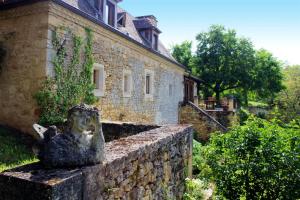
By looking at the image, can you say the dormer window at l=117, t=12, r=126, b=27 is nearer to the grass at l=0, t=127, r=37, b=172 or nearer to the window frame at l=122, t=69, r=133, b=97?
the window frame at l=122, t=69, r=133, b=97

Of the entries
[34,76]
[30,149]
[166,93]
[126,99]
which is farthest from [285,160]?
[166,93]

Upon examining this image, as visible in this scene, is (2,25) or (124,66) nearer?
(2,25)

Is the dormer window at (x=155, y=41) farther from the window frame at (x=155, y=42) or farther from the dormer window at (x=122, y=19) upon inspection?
the dormer window at (x=122, y=19)

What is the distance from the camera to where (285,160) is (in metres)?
4.71

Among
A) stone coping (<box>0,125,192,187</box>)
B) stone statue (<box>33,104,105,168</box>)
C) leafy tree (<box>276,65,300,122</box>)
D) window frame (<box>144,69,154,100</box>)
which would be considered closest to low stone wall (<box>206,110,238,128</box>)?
window frame (<box>144,69,154,100</box>)

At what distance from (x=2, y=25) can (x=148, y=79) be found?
7832 millimetres

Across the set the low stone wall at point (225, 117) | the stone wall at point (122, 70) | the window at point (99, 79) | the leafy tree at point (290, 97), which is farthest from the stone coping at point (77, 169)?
the leafy tree at point (290, 97)

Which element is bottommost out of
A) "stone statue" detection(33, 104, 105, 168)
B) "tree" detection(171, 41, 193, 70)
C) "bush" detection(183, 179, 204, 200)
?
"bush" detection(183, 179, 204, 200)

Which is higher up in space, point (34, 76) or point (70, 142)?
point (34, 76)

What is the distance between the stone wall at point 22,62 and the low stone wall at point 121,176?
4947 mm

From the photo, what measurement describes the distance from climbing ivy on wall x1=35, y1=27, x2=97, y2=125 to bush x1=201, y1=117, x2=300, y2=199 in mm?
4790

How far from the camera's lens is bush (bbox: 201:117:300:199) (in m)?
4.76

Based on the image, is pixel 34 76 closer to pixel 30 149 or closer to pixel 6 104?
pixel 6 104

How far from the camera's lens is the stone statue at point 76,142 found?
236 cm
